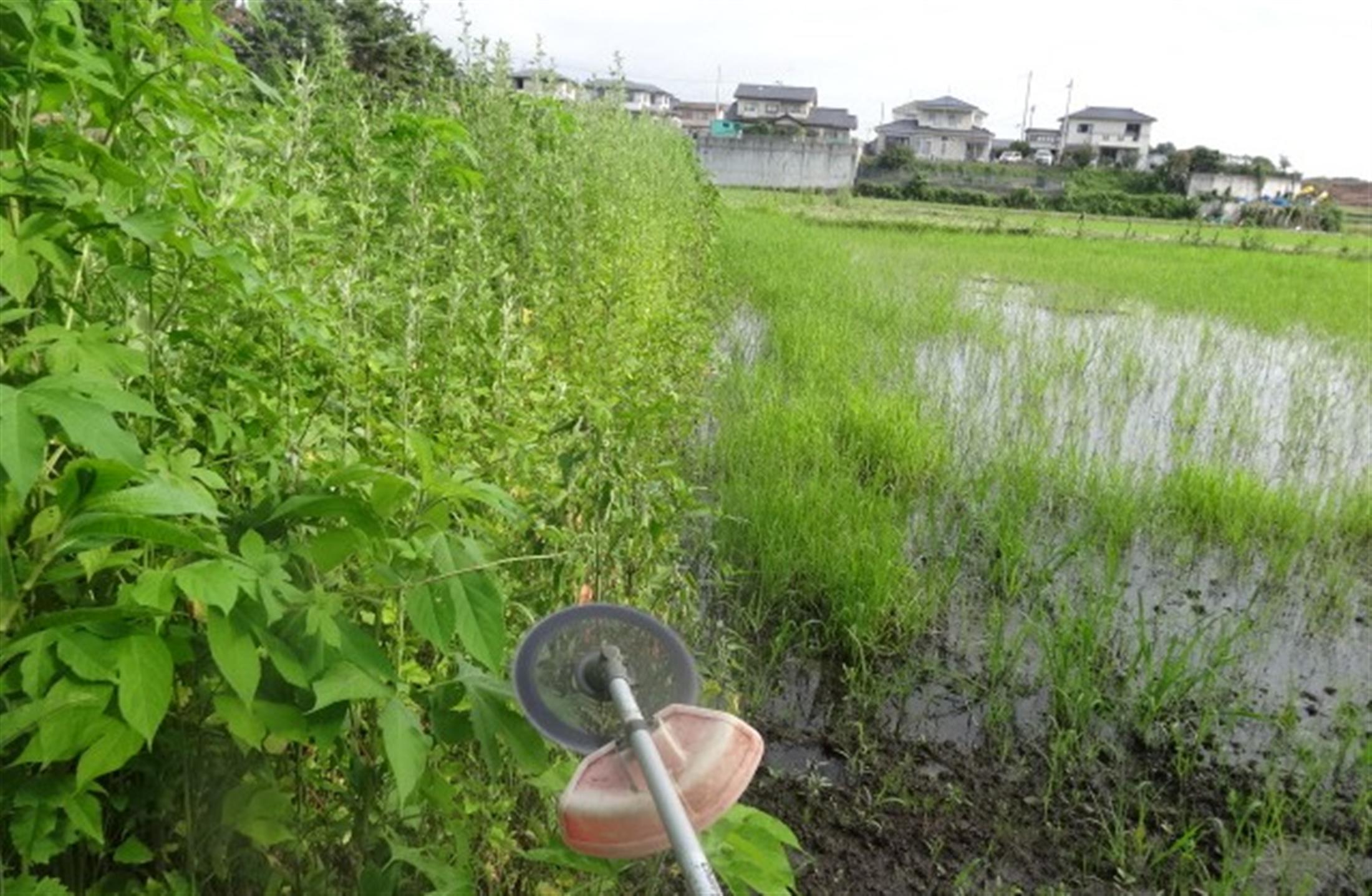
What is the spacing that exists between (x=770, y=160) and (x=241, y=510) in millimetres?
31926

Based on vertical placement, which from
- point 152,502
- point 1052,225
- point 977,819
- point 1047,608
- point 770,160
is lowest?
point 977,819

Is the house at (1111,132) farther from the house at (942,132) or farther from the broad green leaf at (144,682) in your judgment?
the broad green leaf at (144,682)

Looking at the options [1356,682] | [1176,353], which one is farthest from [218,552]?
[1176,353]

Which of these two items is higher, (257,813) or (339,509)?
(339,509)

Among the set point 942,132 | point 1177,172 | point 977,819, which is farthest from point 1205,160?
point 977,819

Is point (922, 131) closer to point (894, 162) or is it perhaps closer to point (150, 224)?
point (894, 162)

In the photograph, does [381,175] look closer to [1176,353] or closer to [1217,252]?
[1176,353]

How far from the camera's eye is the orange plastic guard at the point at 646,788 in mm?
910

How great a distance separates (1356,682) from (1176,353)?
5609mm

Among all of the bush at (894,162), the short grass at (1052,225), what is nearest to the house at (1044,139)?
the bush at (894,162)

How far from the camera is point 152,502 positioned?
2.96 feet

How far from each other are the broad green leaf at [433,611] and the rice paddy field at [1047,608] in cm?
165

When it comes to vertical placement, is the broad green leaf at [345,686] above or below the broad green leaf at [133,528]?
below

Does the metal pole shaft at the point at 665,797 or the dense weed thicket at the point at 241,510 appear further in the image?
the dense weed thicket at the point at 241,510
